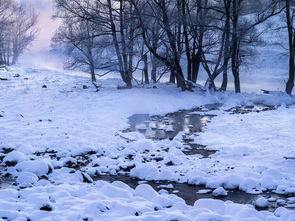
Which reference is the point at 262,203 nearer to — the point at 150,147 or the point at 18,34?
the point at 150,147

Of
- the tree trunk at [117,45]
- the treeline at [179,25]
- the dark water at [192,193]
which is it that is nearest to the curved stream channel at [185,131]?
the dark water at [192,193]

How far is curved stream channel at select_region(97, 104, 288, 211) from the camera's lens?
688 centimetres

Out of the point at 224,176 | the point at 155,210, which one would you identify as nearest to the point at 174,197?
the point at 155,210

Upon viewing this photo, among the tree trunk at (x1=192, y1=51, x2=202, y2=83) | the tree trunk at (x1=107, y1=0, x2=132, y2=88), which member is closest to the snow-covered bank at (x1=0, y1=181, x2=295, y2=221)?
the tree trunk at (x1=107, y1=0, x2=132, y2=88)

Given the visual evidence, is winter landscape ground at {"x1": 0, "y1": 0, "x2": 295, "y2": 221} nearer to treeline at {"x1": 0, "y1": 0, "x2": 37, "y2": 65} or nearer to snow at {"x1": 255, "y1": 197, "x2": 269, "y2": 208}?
snow at {"x1": 255, "y1": 197, "x2": 269, "y2": 208}

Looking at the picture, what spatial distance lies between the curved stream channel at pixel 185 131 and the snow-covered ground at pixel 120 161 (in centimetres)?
22

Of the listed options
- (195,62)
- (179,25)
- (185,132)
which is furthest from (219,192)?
(195,62)

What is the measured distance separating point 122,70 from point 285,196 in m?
18.2

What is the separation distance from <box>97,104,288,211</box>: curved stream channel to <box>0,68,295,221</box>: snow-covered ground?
221 mm

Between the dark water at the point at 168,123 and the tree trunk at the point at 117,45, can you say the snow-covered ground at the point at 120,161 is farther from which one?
the tree trunk at the point at 117,45

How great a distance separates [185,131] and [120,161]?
14.6 ft

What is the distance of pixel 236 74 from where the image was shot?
24.4 metres

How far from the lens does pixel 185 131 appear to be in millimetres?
12930

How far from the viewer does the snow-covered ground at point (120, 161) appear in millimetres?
5797
